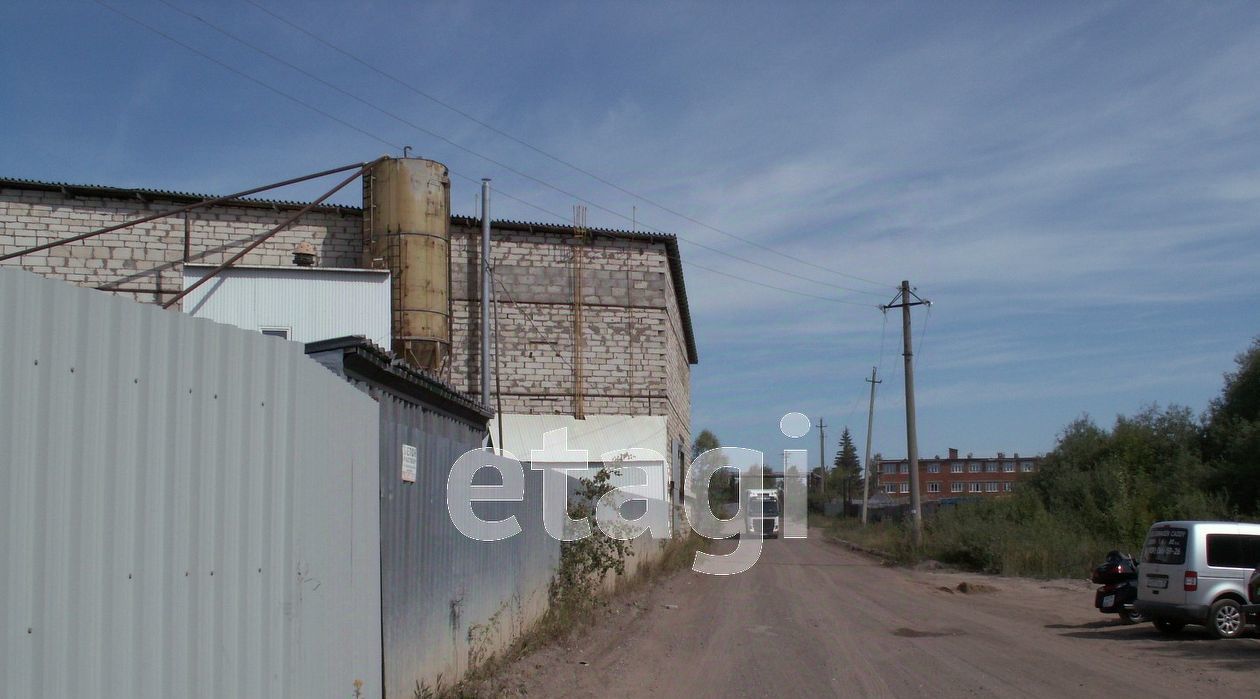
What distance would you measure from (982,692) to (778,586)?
43.2ft

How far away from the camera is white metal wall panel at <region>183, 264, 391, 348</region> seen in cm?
2491

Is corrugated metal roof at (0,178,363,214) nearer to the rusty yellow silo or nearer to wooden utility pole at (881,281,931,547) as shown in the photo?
the rusty yellow silo

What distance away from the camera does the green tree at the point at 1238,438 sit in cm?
3069

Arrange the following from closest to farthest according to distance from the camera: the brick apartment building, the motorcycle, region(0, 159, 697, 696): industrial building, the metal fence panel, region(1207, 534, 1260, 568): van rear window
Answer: region(0, 159, 697, 696): industrial building
the metal fence panel
region(1207, 534, 1260, 568): van rear window
the motorcycle
the brick apartment building

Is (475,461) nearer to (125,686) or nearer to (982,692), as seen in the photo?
(982,692)

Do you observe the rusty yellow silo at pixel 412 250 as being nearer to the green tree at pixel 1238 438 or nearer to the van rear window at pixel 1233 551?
the van rear window at pixel 1233 551

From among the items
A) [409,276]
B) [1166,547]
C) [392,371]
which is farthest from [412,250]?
[1166,547]

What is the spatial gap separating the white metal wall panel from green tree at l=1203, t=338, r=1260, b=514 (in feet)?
79.2

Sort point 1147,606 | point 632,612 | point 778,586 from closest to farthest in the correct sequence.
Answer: point 1147,606, point 632,612, point 778,586

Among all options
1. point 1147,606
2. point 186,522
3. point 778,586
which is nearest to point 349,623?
point 186,522

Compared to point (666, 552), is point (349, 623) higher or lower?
higher

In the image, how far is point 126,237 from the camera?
2777 centimetres

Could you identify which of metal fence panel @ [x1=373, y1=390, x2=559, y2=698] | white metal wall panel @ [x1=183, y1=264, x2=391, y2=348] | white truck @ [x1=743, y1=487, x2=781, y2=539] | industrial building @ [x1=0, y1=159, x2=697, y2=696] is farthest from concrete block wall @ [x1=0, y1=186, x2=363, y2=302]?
white truck @ [x1=743, y1=487, x2=781, y2=539]

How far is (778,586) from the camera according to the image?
2272 centimetres
